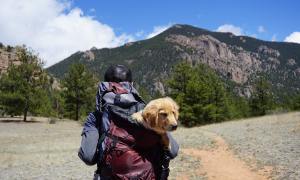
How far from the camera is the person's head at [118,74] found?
4.18m

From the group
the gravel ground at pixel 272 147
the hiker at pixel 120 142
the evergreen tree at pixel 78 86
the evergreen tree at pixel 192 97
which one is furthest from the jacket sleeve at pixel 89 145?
the evergreen tree at pixel 78 86

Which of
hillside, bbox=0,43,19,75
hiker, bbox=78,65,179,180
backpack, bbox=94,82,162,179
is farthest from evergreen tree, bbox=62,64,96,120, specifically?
hillside, bbox=0,43,19,75

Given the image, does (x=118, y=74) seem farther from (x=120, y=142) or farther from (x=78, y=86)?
(x=78, y=86)

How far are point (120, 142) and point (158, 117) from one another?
1.45 feet

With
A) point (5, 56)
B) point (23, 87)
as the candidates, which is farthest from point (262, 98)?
point (5, 56)

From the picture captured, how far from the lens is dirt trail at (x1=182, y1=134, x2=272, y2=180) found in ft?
54.8

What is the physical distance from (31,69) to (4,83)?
137 inches

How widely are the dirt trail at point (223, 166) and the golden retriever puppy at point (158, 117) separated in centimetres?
1335

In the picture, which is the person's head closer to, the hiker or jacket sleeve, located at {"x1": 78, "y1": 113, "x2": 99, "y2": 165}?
the hiker

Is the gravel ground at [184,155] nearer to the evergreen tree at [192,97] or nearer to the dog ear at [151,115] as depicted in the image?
the dog ear at [151,115]

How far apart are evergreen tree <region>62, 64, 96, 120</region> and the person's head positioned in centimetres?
5567

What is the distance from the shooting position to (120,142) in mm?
3820

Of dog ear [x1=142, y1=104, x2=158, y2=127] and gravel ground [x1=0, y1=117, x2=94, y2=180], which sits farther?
gravel ground [x1=0, y1=117, x2=94, y2=180]

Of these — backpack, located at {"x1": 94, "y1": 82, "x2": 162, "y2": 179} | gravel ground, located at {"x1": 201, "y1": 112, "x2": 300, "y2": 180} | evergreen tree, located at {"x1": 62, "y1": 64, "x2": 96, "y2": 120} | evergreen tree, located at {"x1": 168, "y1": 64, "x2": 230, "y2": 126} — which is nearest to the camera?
backpack, located at {"x1": 94, "y1": 82, "x2": 162, "y2": 179}
